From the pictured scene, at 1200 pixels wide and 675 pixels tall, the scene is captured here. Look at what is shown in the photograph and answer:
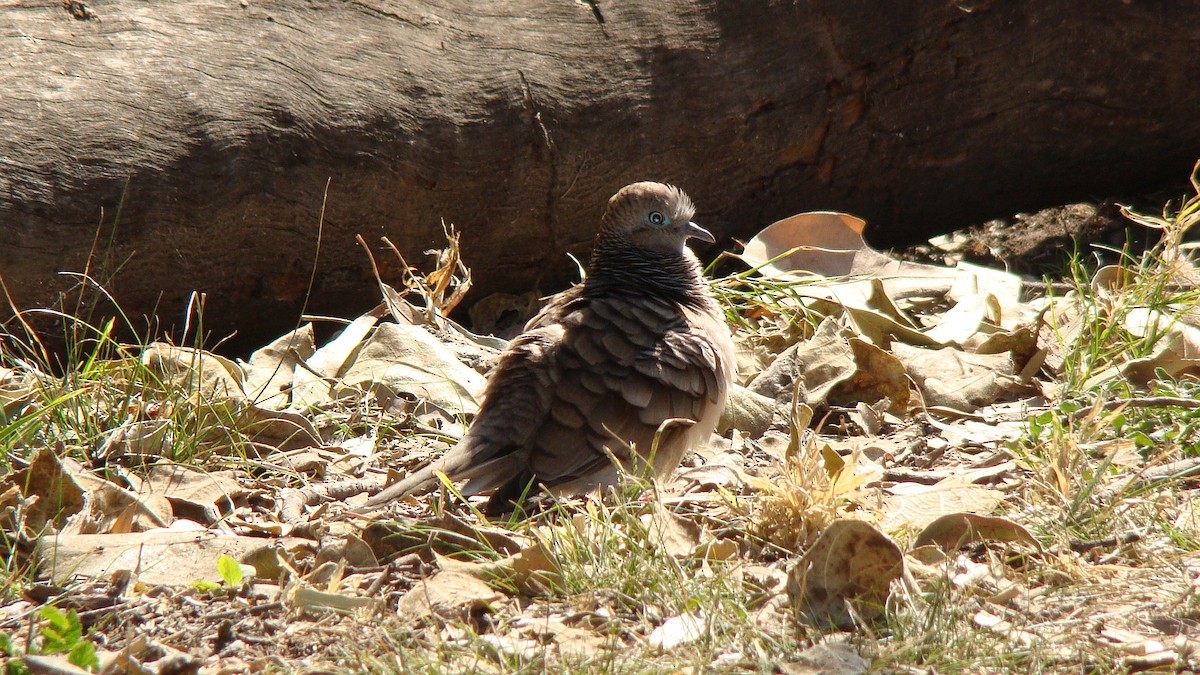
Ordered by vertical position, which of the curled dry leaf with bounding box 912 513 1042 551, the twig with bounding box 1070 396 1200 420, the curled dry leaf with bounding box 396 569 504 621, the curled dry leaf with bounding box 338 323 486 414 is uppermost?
the twig with bounding box 1070 396 1200 420

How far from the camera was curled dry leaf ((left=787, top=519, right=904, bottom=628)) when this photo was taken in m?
2.73

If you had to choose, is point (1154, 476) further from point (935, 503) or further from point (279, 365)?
point (279, 365)

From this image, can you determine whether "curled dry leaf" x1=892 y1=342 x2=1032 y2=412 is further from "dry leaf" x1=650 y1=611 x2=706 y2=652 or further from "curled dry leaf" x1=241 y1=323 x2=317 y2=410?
"curled dry leaf" x1=241 y1=323 x2=317 y2=410

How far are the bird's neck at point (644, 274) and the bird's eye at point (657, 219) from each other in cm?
11

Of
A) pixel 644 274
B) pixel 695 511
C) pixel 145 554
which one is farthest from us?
pixel 644 274

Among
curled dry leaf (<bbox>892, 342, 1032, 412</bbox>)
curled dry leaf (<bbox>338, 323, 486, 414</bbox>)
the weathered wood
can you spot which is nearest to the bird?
curled dry leaf (<bbox>338, 323, 486, 414</bbox>)

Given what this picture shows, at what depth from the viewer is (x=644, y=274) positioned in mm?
4168

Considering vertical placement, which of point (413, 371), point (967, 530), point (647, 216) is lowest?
point (413, 371)

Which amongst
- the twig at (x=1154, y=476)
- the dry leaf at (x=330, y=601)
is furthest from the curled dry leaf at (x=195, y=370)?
the twig at (x=1154, y=476)

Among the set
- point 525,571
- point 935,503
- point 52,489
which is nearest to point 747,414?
point 935,503

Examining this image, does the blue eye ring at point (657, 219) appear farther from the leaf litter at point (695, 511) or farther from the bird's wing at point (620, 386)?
the leaf litter at point (695, 511)

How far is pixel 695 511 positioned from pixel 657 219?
1.29 metres

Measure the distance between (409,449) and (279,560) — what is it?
3.57 feet

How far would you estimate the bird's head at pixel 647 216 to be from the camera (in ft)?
14.0
